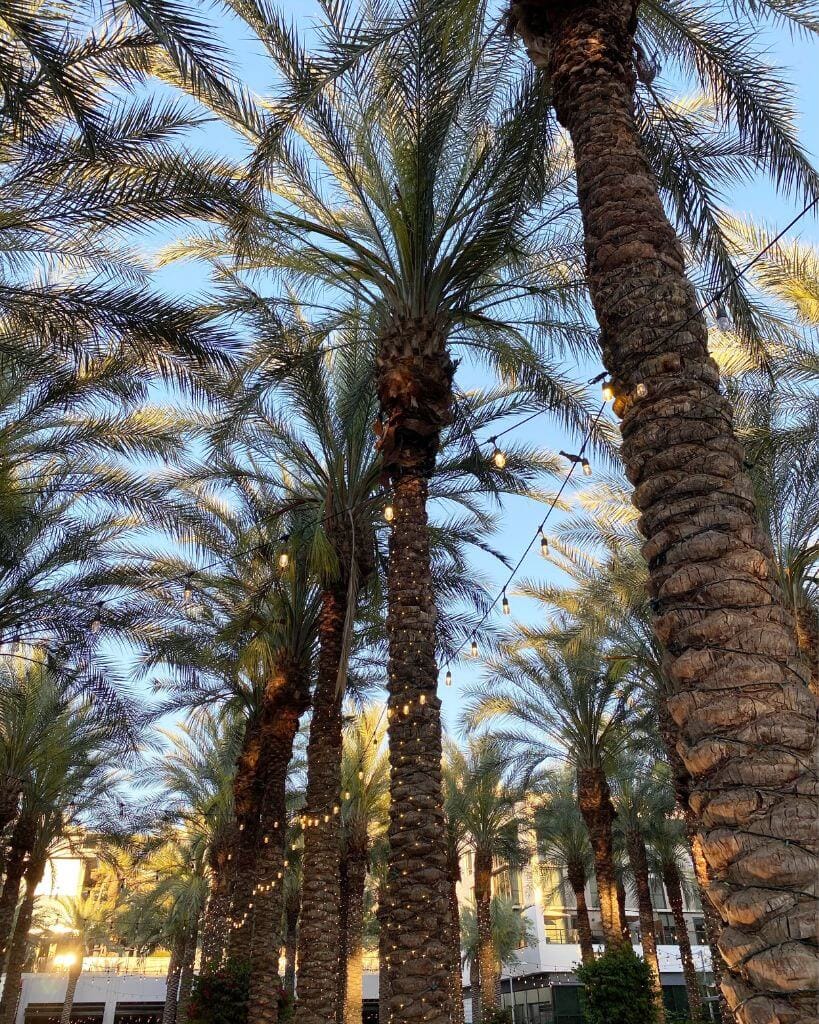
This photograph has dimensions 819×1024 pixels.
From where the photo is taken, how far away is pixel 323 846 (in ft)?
37.2

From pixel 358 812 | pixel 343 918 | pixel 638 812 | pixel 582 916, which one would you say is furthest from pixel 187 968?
pixel 638 812

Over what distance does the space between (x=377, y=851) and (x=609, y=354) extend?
1109 inches

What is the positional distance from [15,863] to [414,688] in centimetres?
1846

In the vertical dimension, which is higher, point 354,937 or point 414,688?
point 414,688

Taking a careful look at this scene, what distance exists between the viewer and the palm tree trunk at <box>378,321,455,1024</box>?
7.23m

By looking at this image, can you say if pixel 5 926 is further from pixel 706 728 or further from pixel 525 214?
pixel 706 728

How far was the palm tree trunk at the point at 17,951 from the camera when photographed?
24094mm

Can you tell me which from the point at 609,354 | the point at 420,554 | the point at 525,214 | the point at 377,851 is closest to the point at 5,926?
the point at 377,851

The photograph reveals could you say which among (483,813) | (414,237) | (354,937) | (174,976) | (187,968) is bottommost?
(174,976)

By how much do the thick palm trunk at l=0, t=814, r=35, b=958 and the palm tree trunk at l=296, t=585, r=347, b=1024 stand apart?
14.0 meters

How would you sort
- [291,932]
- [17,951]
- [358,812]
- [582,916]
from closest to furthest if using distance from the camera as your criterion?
[358,812], [17,951], [582,916], [291,932]

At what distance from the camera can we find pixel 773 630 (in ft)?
11.4

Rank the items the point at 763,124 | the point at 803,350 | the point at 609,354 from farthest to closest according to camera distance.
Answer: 1. the point at 803,350
2. the point at 763,124
3. the point at 609,354

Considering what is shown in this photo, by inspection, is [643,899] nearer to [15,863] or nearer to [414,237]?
[15,863]
